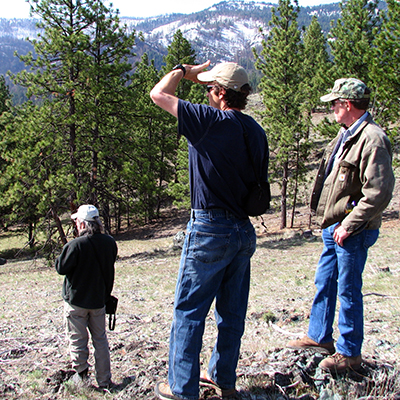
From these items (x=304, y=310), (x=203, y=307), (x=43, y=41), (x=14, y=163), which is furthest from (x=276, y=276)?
(x=43, y=41)

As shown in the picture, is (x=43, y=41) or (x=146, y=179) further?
(x=146, y=179)

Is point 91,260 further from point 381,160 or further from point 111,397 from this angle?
point 381,160

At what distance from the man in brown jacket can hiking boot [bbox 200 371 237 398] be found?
78 centimetres

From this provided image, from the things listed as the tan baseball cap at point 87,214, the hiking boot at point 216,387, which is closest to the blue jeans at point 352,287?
the hiking boot at point 216,387

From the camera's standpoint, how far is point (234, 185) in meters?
2.58

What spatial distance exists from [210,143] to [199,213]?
1.54 feet

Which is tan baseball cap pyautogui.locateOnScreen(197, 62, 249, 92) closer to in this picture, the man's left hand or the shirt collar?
the shirt collar

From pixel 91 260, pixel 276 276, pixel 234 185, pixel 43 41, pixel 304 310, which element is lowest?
pixel 276 276

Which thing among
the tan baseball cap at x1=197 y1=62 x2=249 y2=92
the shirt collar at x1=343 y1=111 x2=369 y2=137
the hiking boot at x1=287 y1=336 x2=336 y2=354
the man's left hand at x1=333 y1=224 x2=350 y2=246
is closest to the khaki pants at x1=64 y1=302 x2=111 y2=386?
the hiking boot at x1=287 y1=336 x2=336 y2=354

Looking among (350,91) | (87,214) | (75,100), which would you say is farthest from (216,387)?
(75,100)

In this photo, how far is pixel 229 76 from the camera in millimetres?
2537

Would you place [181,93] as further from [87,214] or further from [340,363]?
[340,363]

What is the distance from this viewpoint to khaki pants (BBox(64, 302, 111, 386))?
370 cm

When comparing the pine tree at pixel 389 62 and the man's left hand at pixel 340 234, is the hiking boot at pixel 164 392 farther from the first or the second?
the pine tree at pixel 389 62
